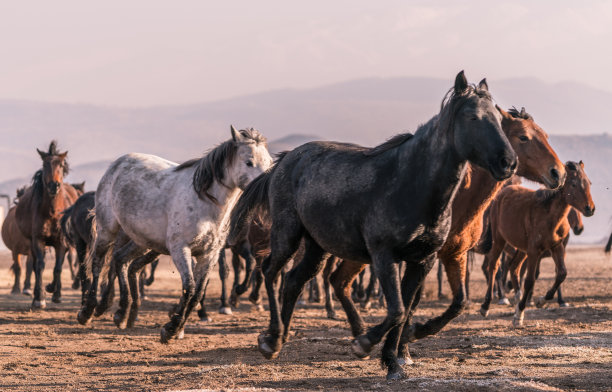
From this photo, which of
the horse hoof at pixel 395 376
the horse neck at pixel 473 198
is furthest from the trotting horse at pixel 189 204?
the horse hoof at pixel 395 376

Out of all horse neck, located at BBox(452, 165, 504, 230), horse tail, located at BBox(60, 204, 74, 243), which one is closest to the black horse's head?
horse neck, located at BBox(452, 165, 504, 230)

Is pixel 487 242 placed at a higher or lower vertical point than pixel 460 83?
lower

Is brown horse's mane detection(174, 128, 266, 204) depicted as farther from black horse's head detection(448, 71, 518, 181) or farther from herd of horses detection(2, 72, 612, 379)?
black horse's head detection(448, 71, 518, 181)

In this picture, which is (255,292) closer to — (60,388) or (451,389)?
(60,388)

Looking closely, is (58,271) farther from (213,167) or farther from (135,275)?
(213,167)

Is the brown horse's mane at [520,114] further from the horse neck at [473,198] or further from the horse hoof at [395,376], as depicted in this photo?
the horse hoof at [395,376]

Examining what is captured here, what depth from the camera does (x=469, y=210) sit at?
7.45 m

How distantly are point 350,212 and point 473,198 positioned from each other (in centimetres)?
183

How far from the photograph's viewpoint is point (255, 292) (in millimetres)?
12500

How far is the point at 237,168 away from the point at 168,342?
2037mm

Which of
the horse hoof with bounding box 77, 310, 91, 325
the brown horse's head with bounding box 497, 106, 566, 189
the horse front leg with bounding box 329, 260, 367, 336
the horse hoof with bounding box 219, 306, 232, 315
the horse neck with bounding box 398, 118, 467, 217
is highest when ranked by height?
the brown horse's head with bounding box 497, 106, 566, 189

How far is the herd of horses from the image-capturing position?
5727mm

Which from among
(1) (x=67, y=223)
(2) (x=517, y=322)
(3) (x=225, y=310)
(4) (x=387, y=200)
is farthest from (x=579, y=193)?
(1) (x=67, y=223)

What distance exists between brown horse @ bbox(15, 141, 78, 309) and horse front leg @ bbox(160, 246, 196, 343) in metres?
5.22
